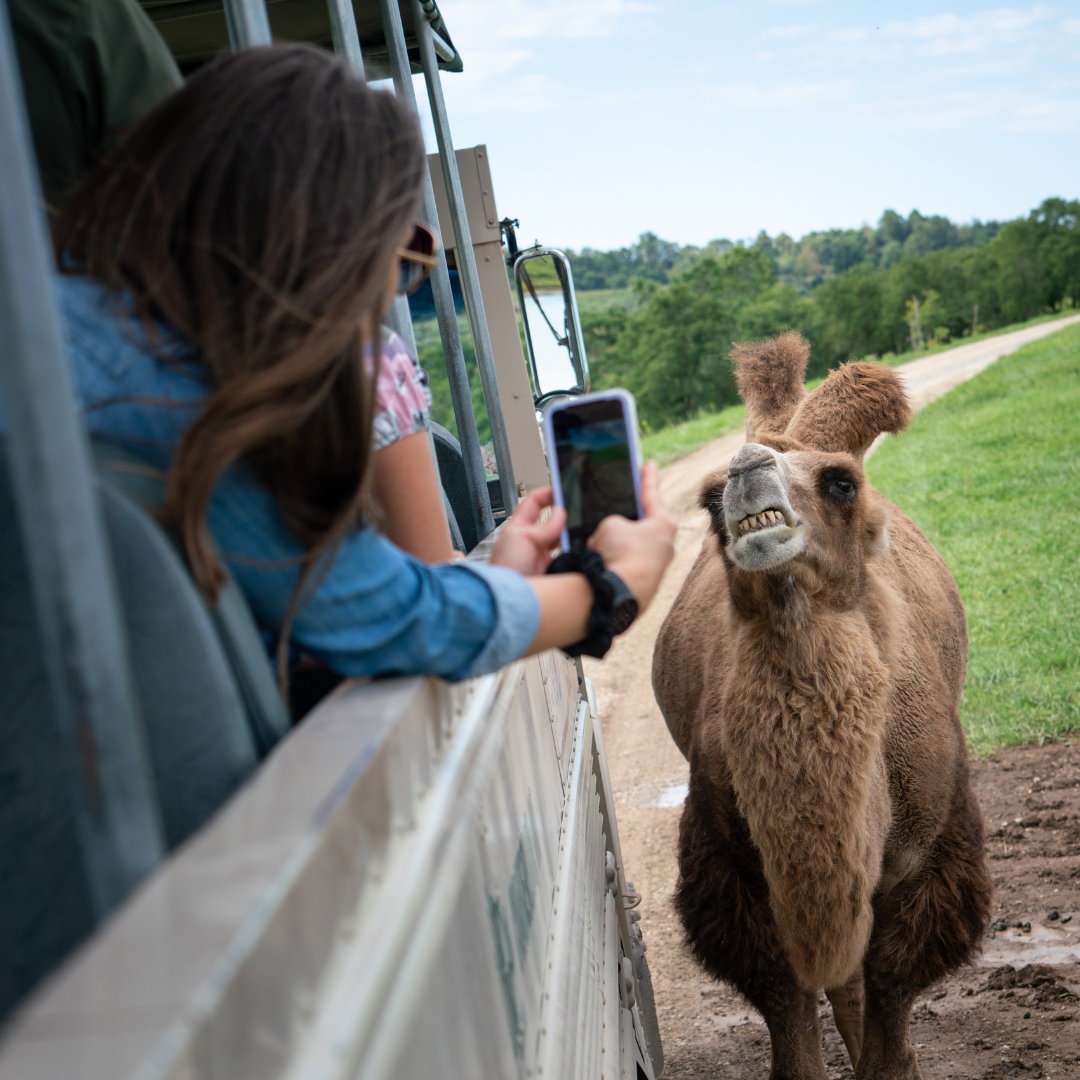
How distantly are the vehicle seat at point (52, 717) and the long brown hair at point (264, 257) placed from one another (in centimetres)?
8

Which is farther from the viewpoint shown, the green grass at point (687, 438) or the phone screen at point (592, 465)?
the green grass at point (687, 438)

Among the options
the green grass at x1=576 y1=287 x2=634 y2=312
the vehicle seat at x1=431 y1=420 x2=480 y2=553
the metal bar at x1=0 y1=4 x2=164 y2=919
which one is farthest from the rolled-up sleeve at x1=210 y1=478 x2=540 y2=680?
the green grass at x1=576 y1=287 x2=634 y2=312

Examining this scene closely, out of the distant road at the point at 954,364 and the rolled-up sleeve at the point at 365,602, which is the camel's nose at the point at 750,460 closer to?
the rolled-up sleeve at the point at 365,602

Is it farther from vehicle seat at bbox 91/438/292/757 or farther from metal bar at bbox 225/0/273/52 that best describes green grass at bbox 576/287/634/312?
vehicle seat at bbox 91/438/292/757

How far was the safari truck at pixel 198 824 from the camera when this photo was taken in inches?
27.8

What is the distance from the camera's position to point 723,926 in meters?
3.49

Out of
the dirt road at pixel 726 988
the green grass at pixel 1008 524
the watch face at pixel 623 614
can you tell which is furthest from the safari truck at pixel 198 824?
the green grass at pixel 1008 524

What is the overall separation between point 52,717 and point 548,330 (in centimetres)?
370

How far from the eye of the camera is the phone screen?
1685mm

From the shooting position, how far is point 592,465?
1707mm

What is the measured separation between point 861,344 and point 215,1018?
6980cm

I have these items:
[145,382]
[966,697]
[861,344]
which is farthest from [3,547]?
[861,344]

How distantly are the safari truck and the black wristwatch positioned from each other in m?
0.20

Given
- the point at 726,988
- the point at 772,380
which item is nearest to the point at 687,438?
the point at 772,380
